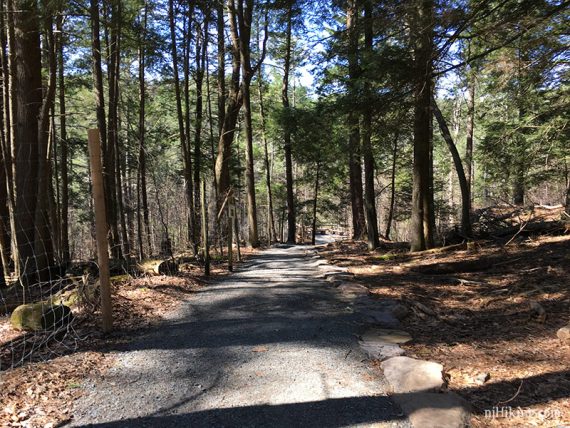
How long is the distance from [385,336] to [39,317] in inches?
162

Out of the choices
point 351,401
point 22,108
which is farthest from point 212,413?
point 22,108

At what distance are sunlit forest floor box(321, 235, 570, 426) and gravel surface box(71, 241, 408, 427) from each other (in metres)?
0.83

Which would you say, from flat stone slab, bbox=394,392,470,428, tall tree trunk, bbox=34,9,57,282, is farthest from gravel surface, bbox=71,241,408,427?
tall tree trunk, bbox=34,9,57,282

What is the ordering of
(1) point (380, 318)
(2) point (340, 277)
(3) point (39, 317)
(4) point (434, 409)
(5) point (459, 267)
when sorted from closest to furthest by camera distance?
(4) point (434, 409)
(3) point (39, 317)
(1) point (380, 318)
(5) point (459, 267)
(2) point (340, 277)

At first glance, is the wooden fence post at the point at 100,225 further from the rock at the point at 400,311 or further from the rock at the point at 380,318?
the rock at the point at 400,311

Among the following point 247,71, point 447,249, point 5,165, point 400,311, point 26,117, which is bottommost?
point 400,311

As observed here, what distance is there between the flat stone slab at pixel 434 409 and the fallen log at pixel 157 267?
20.5ft

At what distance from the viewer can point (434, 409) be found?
294cm

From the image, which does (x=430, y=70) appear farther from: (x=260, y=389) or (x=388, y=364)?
(x=260, y=389)

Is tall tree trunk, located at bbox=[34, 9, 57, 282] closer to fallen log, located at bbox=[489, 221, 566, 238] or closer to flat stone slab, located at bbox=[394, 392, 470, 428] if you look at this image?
flat stone slab, located at bbox=[394, 392, 470, 428]

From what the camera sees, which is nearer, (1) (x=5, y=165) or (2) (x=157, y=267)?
(2) (x=157, y=267)

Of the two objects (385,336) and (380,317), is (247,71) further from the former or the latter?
(385,336)

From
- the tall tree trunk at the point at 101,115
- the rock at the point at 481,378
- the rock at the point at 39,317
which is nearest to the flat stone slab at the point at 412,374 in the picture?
the rock at the point at 481,378

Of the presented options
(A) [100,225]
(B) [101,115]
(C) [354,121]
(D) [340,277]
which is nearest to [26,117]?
(B) [101,115]
